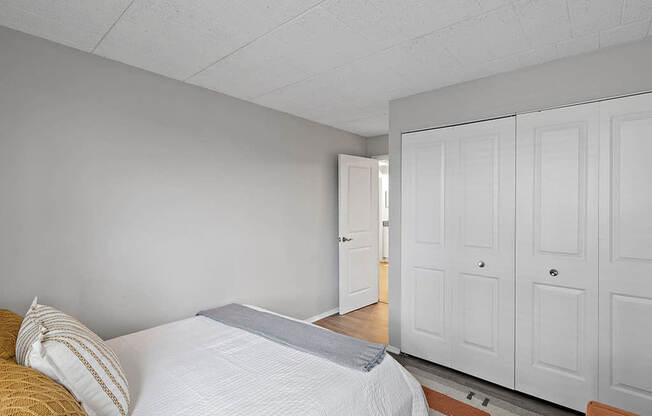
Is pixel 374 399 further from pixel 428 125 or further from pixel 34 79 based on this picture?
pixel 34 79

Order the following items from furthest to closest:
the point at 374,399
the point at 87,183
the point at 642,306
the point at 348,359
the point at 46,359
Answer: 1. the point at 87,183
2. the point at 642,306
3. the point at 348,359
4. the point at 374,399
5. the point at 46,359

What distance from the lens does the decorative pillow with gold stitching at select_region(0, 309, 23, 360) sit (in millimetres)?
1316

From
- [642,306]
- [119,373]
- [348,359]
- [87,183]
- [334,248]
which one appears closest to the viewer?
[119,373]

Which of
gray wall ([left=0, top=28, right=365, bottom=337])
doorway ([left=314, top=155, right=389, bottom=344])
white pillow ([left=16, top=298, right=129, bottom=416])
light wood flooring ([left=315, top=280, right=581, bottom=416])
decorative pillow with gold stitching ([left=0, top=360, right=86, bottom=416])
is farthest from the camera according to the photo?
doorway ([left=314, top=155, right=389, bottom=344])

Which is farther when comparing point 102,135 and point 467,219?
point 467,219

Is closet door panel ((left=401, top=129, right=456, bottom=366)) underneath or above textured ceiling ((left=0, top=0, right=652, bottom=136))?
underneath

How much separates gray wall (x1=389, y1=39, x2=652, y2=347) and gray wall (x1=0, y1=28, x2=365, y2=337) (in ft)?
3.86

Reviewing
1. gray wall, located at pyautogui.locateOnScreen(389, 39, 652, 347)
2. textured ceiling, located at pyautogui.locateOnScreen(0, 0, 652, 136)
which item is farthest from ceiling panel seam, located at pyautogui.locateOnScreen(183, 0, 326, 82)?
gray wall, located at pyautogui.locateOnScreen(389, 39, 652, 347)

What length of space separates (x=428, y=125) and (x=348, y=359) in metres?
2.13

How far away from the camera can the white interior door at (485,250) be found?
2545 mm

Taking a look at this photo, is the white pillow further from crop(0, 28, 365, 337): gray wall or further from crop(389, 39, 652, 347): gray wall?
crop(389, 39, 652, 347): gray wall

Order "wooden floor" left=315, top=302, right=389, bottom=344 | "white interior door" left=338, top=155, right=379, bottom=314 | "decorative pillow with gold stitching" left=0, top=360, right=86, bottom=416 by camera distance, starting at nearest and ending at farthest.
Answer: "decorative pillow with gold stitching" left=0, top=360, right=86, bottom=416, "wooden floor" left=315, top=302, right=389, bottom=344, "white interior door" left=338, top=155, right=379, bottom=314

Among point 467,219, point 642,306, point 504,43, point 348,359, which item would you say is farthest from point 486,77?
point 348,359

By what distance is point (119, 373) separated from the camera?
1.42m
